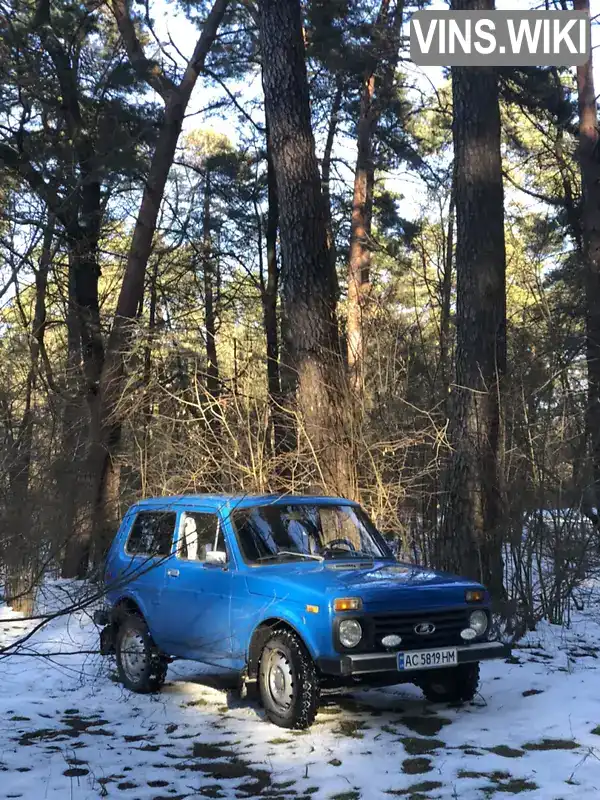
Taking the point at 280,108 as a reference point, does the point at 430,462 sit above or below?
below

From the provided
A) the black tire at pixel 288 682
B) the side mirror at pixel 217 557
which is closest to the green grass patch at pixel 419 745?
the black tire at pixel 288 682

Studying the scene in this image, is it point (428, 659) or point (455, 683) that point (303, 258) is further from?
point (428, 659)

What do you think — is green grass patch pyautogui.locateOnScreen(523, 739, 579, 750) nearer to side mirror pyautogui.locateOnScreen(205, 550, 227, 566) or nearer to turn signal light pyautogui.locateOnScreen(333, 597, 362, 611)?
turn signal light pyautogui.locateOnScreen(333, 597, 362, 611)

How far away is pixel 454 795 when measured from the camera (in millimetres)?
5262

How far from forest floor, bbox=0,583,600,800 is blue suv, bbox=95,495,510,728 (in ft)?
1.08

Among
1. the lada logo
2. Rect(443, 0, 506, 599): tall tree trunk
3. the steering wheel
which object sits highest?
Rect(443, 0, 506, 599): tall tree trunk

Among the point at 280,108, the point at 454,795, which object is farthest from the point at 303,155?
the point at 454,795

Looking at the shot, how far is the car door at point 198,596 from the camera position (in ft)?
25.1

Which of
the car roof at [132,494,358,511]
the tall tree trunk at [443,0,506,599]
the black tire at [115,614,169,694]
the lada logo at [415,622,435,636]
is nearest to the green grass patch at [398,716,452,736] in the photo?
the lada logo at [415,622,435,636]

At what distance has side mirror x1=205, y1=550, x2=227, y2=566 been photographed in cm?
767

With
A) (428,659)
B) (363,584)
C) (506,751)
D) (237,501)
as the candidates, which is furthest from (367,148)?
(506,751)

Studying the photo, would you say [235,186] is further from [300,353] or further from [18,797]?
[18,797]

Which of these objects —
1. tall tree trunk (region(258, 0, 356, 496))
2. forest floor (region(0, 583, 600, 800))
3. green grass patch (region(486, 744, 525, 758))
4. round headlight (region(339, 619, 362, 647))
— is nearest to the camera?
forest floor (region(0, 583, 600, 800))

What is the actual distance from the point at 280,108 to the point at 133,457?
17.1 feet
